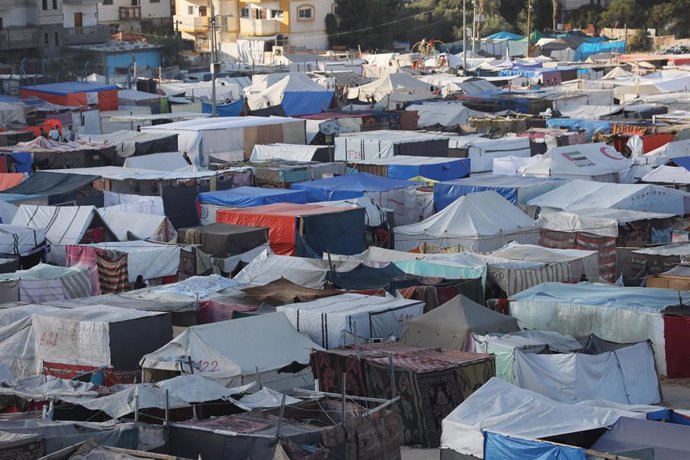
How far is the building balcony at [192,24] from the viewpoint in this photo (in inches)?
2822

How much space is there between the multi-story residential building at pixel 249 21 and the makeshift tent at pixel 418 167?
3776 cm

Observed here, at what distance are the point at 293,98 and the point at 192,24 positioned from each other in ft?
83.5

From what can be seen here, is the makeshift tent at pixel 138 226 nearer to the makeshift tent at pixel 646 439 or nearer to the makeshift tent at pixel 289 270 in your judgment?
the makeshift tent at pixel 289 270

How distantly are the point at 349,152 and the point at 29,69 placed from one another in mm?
25651

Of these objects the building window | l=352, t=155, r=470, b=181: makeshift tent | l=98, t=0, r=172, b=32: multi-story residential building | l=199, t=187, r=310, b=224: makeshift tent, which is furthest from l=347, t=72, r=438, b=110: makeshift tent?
l=98, t=0, r=172, b=32: multi-story residential building

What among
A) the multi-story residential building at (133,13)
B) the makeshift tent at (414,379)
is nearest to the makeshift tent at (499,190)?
the makeshift tent at (414,379)

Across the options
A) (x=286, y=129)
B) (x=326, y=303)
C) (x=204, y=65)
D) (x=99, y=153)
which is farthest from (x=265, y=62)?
(x=326, y=303)

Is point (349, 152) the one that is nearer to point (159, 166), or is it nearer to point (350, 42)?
point (159, 166)

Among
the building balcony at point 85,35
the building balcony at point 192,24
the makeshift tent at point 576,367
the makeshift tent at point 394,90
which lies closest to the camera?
the makeshift tent at point 576,367

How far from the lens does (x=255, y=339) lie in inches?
701

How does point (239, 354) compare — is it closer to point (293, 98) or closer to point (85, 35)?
point (293, 98)

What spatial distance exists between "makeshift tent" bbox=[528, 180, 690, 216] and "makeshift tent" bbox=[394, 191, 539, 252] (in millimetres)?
1806

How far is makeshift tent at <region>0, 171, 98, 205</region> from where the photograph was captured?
28.2 m

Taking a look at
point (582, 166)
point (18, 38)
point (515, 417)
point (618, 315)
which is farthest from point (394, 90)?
point (515, 417)
